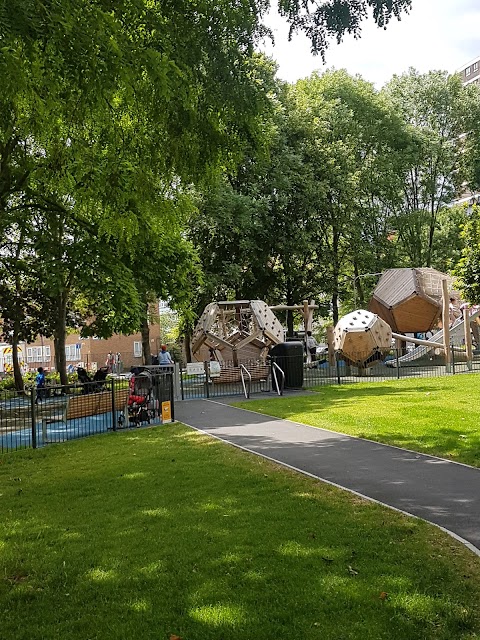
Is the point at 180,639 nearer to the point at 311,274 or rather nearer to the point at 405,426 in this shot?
the point at 405,426

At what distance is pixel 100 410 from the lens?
1554 cm

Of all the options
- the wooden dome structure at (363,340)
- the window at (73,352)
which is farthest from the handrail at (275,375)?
the window at (73,352)

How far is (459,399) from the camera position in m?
16.0

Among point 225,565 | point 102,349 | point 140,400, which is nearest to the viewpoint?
point 225,565

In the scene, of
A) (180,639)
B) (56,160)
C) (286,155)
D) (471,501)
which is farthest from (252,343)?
(180,639)

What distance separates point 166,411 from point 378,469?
25.3ft

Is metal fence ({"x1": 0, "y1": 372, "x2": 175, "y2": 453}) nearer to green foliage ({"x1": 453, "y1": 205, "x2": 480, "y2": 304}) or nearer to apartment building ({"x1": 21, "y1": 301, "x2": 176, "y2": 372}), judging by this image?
green foliage ({"x1": 453, "y1": 205, "x2": 480, "y2": 304})

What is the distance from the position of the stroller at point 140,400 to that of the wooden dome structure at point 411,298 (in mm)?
24333

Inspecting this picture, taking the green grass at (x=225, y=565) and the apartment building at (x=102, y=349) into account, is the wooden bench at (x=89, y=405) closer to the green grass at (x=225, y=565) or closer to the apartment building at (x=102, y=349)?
the green grass at (x=225, y=565)

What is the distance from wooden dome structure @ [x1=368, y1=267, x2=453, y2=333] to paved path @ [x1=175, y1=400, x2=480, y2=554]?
24.8m

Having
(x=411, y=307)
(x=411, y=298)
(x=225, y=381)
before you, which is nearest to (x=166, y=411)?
(x=225, y=381)

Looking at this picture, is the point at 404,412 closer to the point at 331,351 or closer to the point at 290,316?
the point at 331,351

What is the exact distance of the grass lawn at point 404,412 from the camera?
10.6 m

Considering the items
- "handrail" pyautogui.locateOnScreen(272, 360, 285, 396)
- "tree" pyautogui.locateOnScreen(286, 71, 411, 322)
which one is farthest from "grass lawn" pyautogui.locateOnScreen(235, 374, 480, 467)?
"tree" pyautogui.locateOnScreen(286, 71, 411, 322)
